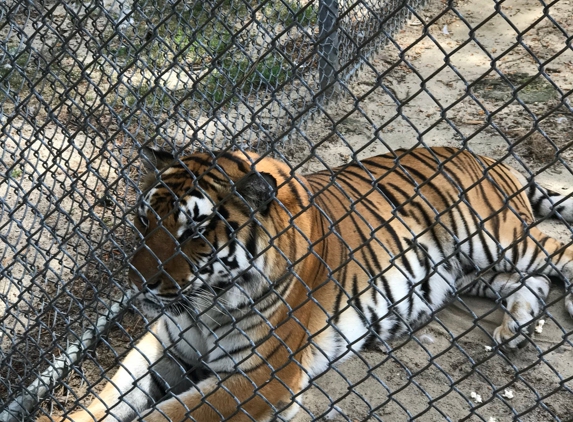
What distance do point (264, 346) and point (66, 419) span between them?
0.82 m

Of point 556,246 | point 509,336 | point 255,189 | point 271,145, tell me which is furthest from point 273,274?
point 556,246

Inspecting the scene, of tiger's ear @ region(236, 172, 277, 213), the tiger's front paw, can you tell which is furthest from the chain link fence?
tiger's ear @ region(236, 172, 277, 213)

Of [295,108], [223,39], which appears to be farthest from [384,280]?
[223,39]

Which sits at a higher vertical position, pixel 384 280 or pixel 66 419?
pixel 66 419

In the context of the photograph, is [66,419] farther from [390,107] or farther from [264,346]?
[390,107]

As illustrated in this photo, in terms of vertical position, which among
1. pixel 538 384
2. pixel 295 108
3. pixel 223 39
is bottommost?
pixel 538 384

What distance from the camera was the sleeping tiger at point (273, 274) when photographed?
7.17 feet

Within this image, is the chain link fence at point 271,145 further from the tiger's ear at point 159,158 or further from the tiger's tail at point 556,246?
the tiger's ear at point 159,158

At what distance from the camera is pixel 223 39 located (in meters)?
5.74

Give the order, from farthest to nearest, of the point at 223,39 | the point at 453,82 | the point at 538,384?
the point at 223,39 → the point at 453,82 → the point at 538,384

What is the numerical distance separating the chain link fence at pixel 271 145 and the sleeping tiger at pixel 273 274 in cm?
7

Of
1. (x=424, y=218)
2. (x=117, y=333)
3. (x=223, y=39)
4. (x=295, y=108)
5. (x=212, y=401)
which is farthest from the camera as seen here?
(x=223, y=39)

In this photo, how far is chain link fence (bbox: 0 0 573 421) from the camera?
192 cm

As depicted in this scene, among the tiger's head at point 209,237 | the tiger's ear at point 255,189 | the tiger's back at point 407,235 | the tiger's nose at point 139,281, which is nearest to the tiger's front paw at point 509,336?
the tiger's back at point 407,235
